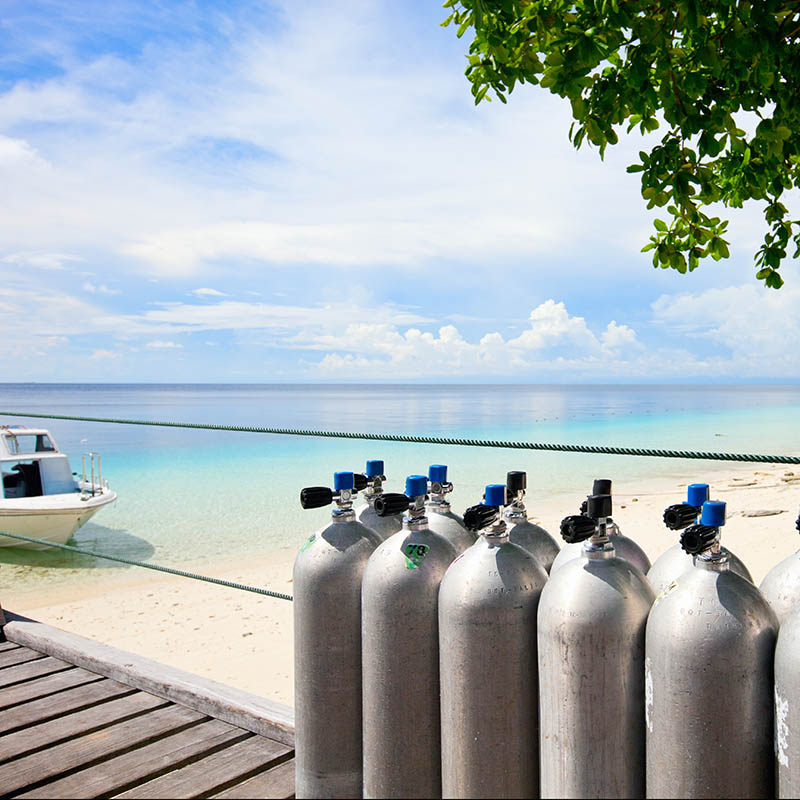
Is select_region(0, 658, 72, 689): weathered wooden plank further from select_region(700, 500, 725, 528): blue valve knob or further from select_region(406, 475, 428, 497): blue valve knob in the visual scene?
select_region(700, 500, 725, 528): blue valve knob

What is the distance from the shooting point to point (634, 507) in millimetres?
16000

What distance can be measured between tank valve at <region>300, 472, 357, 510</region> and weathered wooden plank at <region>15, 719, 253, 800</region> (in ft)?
2.76

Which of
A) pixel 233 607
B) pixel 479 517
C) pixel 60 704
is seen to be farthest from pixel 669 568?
pixel 233 607

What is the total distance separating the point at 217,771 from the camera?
6.19 ft

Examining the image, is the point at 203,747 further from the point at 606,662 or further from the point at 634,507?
the point at 634,507

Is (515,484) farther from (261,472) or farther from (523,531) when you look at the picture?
(261,472)

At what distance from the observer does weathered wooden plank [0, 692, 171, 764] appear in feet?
6.67

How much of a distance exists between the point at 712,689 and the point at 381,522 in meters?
0.79

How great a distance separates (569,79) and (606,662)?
10.5 ft

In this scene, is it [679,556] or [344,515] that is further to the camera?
[344,515]

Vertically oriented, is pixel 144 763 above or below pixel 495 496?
below

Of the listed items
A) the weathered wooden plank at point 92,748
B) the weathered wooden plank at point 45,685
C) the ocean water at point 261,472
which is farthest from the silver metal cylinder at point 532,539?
the ocean water at point 261,472

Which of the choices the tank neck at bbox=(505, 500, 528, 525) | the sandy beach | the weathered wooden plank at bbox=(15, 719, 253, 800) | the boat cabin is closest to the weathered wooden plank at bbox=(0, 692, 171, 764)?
the weathered wooden plank at bbox=(15, 719, 253, 800)

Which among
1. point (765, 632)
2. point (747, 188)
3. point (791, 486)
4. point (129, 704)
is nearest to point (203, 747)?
point (129, 704)
